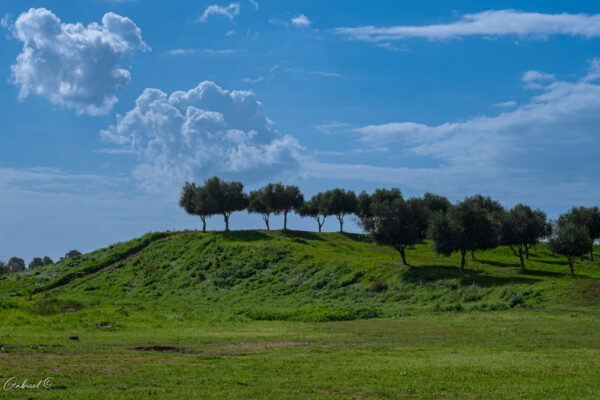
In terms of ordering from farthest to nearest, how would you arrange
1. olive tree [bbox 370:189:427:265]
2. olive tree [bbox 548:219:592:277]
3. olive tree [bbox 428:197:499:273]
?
olive tree [bbox 370:189:427:265]
olive tree [bbox 548:219:592:277]
olive tree [bbox 428:197:499:273]

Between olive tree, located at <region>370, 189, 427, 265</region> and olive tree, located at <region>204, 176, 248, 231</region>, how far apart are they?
50048mm

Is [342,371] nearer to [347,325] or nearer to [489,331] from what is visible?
[489,331]

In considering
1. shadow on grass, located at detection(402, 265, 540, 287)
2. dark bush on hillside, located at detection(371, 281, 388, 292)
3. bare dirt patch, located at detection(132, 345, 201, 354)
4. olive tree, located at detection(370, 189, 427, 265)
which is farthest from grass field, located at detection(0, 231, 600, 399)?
olive tree, located at detection(370, 189, 427, 265)

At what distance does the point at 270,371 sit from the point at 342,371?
2.78 metres

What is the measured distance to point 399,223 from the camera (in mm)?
75062

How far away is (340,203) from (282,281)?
5846cm

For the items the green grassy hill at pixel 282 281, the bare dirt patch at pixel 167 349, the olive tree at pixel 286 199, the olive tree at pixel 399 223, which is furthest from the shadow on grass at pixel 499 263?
the bare dirt patch at pixel 167 349

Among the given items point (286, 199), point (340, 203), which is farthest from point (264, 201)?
point (340, 203)

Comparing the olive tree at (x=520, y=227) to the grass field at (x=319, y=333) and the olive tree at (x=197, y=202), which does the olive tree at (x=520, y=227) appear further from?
the olive tree at (x=197, y=202)

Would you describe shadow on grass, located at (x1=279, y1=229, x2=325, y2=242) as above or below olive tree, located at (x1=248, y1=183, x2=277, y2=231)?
below

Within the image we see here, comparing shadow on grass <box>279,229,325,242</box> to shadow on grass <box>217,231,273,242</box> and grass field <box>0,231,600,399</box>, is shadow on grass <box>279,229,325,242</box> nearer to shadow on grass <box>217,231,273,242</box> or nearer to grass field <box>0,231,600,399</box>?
shadow on grass <box>217,231,273,242</box>

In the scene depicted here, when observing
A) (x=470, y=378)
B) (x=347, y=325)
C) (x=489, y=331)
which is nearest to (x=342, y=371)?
(x=470, y=378)

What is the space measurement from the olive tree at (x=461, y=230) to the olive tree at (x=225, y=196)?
58631 mm

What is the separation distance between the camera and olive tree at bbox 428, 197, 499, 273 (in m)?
69.4
